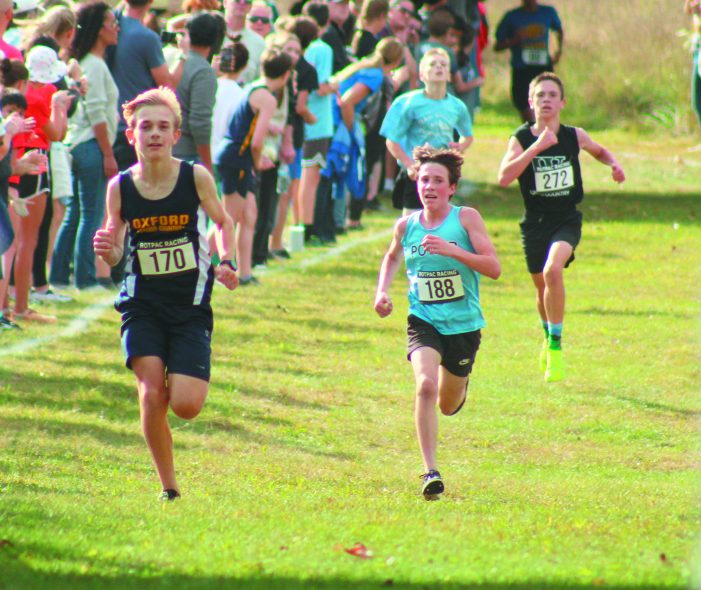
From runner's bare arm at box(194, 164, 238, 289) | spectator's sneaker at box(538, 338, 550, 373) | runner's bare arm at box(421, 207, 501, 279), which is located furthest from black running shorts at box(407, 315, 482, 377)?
spectator's sneaker at box(538, 338, 550, 373)

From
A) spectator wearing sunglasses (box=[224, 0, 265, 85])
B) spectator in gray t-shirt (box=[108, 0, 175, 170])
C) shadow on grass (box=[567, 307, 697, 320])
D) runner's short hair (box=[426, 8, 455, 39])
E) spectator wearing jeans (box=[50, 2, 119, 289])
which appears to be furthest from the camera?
runner's short hair (box=[426, 8, 455, 39])

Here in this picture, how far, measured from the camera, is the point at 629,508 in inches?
284

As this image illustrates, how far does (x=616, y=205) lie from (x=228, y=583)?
1777cm

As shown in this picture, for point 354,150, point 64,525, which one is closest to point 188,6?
point 354,150

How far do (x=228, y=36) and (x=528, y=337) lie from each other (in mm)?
4582

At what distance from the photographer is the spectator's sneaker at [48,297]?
1235 cm

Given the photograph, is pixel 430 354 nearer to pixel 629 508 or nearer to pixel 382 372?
pixel 629 508

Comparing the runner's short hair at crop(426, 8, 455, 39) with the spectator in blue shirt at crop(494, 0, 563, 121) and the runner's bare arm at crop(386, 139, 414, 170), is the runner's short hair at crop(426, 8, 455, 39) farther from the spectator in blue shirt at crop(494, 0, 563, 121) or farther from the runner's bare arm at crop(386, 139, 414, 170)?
the runner's bare arm at crop(386, 139, 414, 170)

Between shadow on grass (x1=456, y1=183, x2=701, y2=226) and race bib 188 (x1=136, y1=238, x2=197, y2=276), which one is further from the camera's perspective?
shadow on grass (x1=456, y1=183, x2=701, y2=226)

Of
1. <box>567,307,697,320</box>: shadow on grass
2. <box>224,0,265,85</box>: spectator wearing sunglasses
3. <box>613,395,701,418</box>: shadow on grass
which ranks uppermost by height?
<box>224,0,265,85</box>: spectator wearing sunglasses

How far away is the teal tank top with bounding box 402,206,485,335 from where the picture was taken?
7996 mm

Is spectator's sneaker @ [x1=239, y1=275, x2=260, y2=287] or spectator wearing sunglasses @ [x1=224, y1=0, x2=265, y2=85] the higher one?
spectator wearing sunglasses @ [x1=224, y1=0, x2=265, y2=85]

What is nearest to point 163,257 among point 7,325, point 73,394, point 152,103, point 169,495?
point 152,103

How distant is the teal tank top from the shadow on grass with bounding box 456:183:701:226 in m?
12.9
